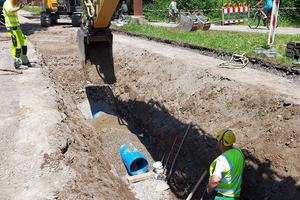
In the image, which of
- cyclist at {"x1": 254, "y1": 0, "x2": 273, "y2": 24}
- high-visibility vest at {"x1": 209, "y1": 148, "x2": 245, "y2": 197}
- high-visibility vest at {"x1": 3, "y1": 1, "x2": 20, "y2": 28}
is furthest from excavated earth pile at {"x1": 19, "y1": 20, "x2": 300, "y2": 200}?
cyclist at {"x1": 254, "y1": 0, "x2": 273, "y2": 24}

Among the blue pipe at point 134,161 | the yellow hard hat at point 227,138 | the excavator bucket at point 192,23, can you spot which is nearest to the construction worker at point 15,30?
the blue pipe at point 134,161

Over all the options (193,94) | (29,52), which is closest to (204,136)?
(193,94)

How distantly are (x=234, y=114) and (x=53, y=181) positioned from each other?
11.8ft

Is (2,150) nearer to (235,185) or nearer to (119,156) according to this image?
(119,156)

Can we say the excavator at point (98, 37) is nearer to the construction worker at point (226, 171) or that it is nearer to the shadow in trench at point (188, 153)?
the shadow in trench at point (188, 153)

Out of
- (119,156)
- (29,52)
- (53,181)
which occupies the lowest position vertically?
(119,156)

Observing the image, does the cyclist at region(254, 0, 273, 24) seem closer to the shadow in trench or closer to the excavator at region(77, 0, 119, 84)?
the shadow in trench

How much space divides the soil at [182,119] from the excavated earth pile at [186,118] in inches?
0.7

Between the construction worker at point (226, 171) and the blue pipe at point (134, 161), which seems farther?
the blue pipe at point (134, 161)

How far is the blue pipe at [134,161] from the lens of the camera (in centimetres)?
540

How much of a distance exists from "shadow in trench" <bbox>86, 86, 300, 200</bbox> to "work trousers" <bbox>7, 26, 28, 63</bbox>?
10.2 feet

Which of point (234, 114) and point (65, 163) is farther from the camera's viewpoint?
point (234, 114)

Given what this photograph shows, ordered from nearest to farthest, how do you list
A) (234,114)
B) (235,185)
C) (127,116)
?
1. (235,185)
2. (234,114)
3. (127,116)

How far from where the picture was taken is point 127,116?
790 cm
